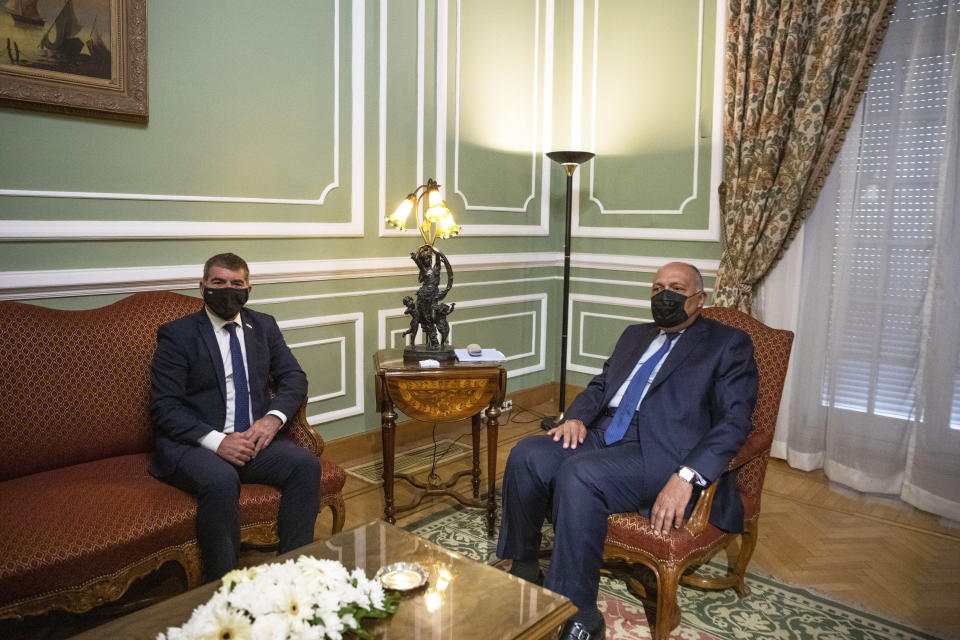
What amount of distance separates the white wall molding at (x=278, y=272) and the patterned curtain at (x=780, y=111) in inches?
12.9

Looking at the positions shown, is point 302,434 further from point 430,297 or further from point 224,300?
point 430,297

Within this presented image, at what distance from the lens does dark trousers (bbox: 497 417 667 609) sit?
82.1 inches

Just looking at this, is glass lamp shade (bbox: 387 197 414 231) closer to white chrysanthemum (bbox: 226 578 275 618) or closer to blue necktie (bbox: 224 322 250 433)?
blue necktie (bbox: 224 322 250 433)

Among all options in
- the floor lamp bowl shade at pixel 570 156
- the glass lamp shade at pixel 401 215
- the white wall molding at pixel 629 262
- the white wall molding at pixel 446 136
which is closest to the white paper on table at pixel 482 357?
the glass lamp shade at pixel 401 215

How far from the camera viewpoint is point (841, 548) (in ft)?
9.34

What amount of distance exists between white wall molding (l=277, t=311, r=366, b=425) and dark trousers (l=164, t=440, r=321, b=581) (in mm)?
1003

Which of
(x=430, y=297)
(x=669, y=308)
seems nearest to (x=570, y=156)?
(x=430, y=297)

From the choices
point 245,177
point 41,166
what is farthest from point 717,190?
point 41,166

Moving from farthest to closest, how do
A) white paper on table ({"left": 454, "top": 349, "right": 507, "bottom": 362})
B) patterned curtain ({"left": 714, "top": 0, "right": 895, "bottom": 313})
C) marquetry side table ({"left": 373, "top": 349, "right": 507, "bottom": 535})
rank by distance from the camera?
patterned curtain ({"left": 714, "top": 0, "right": 895, "bottom": 313}) < white paper on table ({"left": 454, "top": 349, "right": 507, "bottom": 362}) < marquetry side table ({"left": 373, "top": 349, "right": 507, "bottom": 535})

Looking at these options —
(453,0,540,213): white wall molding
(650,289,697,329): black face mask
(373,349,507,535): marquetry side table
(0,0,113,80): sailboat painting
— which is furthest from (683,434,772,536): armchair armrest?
(0,0,113,80): sailboat painting

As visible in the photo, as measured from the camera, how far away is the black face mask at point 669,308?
7.80 feet

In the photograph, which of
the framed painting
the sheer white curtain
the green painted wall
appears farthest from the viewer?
the sheer white curtain

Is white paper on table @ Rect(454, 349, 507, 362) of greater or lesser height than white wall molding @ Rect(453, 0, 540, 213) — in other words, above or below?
below

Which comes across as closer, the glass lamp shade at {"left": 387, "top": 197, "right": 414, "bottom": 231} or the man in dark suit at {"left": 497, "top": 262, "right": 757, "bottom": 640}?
the man in dark suit at {"left": 497, "top": 262, "right": 757, "bottom": 640}
